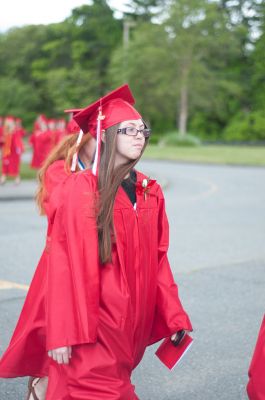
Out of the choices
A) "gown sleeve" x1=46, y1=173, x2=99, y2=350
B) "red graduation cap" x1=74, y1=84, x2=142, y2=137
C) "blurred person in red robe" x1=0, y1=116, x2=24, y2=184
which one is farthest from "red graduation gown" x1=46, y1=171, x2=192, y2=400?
"blurred person in red robe" x1=0, y1=116, x2=24, y2=184

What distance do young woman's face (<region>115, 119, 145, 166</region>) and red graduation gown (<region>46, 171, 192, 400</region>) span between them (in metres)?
0.16

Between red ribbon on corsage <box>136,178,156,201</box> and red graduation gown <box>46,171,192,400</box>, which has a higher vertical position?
red ribbon on corsage <box>136,178,156,201</box>

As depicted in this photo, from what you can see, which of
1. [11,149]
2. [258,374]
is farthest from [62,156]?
[11,149]

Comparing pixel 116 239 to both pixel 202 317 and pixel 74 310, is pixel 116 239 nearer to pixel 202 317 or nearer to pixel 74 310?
pixel 74 310

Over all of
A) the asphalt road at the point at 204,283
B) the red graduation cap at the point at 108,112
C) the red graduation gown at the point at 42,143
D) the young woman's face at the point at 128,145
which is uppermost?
the red graduation cap at the point at 108,112

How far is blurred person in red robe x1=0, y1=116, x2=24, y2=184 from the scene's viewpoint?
19234 millimetres

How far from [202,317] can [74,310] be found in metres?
3.11

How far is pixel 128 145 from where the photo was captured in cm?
336

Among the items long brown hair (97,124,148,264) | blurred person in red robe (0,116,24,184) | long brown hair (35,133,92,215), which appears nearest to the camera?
long brown hair (97,124,148,264)

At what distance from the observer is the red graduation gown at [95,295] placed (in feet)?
10.2

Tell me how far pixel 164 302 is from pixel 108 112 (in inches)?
35.1

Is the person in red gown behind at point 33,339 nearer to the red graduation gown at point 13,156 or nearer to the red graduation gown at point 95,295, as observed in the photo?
the red graduation gown at point 95,295

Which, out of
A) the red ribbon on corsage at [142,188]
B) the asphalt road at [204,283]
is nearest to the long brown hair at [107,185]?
the red ribbon on corsage at [142,188]

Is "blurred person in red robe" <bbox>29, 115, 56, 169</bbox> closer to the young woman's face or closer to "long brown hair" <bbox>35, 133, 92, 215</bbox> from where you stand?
"long brown hair" <bbox>35, 133, 92, 215</bbox>
